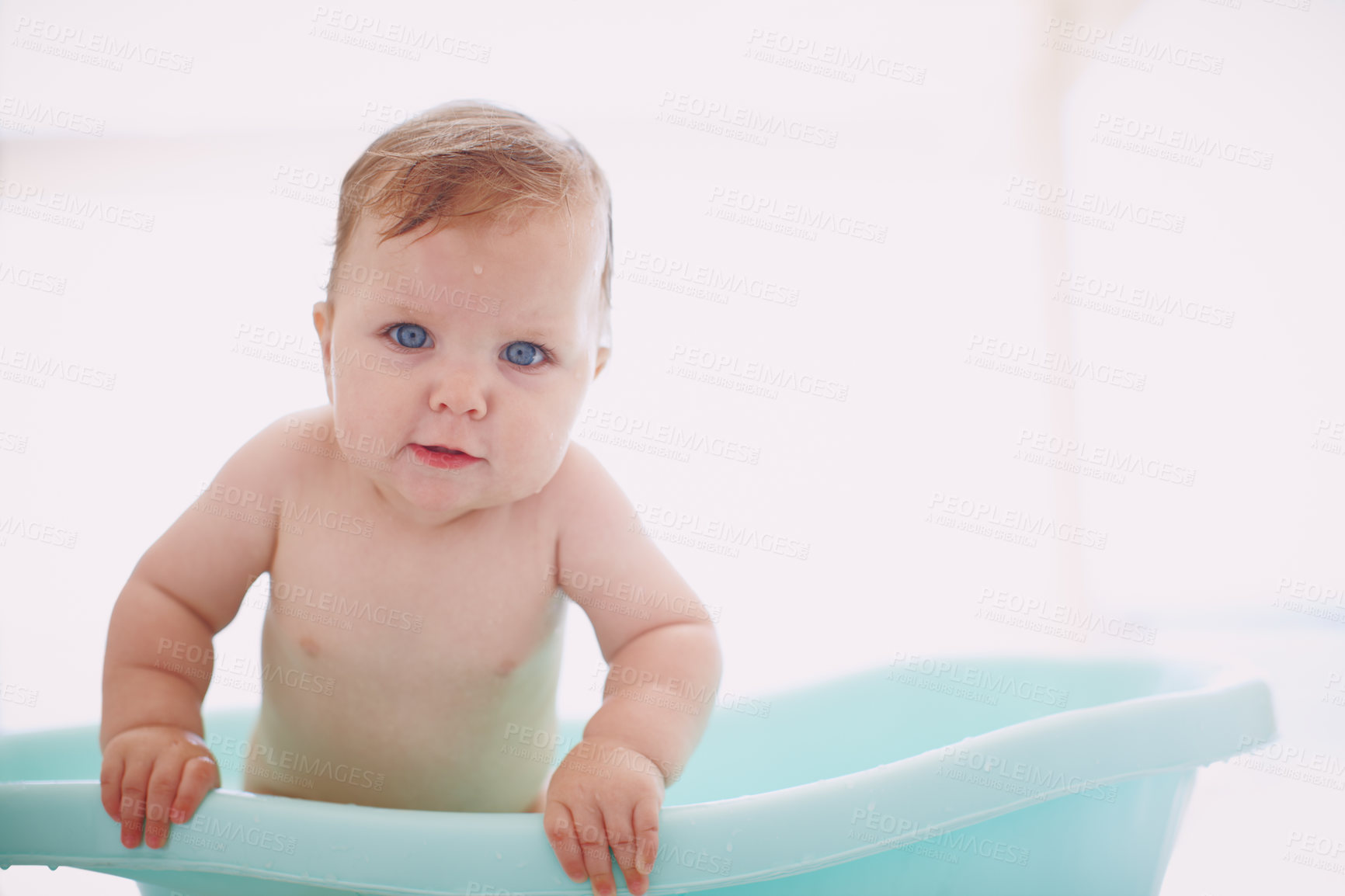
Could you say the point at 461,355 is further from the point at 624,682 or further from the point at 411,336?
the point at 624,682

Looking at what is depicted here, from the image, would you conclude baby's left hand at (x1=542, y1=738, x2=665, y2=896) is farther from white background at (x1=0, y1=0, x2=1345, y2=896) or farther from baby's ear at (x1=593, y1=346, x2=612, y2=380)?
white background at (x1=0, y1=0, x2=1345, y2=896)

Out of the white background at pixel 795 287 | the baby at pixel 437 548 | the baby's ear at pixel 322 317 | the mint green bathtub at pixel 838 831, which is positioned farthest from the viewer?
the white background at pixel 795 287

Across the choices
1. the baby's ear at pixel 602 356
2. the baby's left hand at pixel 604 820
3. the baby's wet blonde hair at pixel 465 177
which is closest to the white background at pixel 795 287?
the baby's ear at pixel 602 356

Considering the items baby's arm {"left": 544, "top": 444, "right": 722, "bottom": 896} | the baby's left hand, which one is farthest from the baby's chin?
the baby's left hand

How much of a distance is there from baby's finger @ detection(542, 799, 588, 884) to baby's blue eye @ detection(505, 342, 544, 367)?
1.15ft

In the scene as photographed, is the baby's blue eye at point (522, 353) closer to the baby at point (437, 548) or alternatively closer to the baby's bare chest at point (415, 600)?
the baby at point (437, 548)

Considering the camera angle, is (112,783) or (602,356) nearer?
(112,783)

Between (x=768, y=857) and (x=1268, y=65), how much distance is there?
1916mm

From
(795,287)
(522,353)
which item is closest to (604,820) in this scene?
(522,353)

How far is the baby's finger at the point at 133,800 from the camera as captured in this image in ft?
1.82

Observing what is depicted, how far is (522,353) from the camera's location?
0.73 m

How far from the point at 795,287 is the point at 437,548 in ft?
5.48

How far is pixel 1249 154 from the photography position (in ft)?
6.00

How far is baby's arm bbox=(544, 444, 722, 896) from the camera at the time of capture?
0.55m
